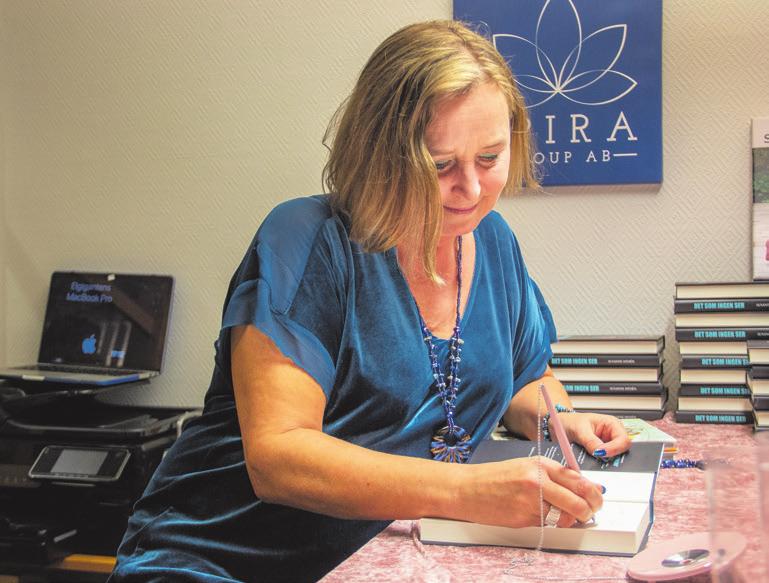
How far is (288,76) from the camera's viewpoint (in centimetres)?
236

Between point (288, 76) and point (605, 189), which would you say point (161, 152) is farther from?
point (605, 189)

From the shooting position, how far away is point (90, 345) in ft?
8.06

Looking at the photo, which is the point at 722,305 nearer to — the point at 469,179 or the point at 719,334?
the point at 719,334

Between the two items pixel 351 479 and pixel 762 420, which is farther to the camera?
pixel 762 420

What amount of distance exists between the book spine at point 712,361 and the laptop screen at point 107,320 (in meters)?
1.36

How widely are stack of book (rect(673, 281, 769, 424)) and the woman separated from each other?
733 mm

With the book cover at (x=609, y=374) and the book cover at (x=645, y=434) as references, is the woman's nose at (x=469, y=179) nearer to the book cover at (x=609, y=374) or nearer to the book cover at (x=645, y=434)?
the book cover at (x=645, y=434)

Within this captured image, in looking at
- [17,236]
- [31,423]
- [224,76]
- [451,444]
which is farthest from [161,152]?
[451,444]

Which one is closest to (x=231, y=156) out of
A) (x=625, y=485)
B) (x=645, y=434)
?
(x=645, y=434)

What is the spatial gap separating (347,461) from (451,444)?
0.26 meters

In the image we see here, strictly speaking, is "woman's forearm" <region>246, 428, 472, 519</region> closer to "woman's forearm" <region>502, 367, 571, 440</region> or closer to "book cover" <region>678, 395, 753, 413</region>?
"woman's forearm" <region>502, 367, 571, 440</region>

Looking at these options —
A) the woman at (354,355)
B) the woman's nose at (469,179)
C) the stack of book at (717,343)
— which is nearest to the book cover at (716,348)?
the stack of book at (717,343)

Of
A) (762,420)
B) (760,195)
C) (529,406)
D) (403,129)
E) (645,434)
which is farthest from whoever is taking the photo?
(760,195)

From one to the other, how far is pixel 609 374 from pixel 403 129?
1.01m
